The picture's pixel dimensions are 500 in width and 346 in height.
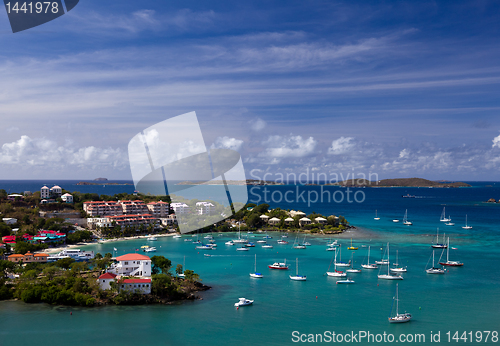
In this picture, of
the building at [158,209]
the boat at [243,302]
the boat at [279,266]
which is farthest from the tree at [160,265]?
the building at [158,209]

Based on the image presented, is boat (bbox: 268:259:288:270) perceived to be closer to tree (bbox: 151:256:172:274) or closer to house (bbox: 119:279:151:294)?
tree (bbox: 151:256:172:274)

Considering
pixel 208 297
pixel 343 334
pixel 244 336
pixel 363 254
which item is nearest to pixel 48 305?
pixel 208 297

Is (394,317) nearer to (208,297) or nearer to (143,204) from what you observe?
(208,297)

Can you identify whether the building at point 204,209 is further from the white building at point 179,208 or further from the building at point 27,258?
the building at point 27,258

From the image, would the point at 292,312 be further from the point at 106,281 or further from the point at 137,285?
the point at 106,281

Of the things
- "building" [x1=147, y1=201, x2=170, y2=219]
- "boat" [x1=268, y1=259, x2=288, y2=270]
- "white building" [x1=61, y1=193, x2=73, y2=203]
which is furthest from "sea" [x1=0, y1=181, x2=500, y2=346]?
"white building" [x1=61, y1=193, x2=73, y2=203]

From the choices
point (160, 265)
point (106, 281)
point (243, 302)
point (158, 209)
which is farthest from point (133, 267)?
point (158, 209)
